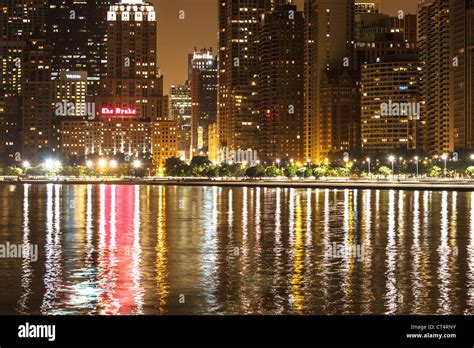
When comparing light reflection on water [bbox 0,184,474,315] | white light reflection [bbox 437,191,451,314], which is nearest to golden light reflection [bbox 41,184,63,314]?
light reflection on water [bbox 0,184,474,315]

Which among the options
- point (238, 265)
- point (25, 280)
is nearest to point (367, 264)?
point (238, 265)

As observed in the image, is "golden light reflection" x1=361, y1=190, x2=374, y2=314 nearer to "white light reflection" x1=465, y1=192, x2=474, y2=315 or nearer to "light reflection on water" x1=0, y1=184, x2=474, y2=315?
"light reflection on water" x1=0, y1=184, x2=474, y2=315

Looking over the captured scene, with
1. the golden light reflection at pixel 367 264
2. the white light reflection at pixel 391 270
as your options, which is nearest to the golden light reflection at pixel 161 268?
the golden light reflection at pixel 367 264

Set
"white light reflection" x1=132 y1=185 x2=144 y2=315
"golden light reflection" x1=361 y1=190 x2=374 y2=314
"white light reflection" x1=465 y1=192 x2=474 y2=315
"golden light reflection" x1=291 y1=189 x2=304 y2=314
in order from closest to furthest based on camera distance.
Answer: "white light reflection" x1=465 y1=192 x2=474 y2=315, "white light reflection" x1=132 y1=185 x2=144 y2=315, "golden light reflection" x1=361 y1=190 x2=374 y2=314, "golden light reflection" x1=291 y1=189 x2=304 y2=314

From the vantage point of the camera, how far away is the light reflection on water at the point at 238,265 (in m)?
Answer: 30.3

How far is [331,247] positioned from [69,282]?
58.4 ft

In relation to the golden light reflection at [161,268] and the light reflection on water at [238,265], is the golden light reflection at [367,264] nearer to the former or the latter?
the light reflection on water at [238,265]

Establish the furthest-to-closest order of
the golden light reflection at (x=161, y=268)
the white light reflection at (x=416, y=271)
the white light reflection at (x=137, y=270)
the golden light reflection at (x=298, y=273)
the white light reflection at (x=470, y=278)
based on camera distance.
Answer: the golden light reflection at (x=161, y=268) → the golden light reflection at (x=298, y=273) → the white light reflection at (x=416, y=271) → the white light reflection at (x=137, y=270) → the white light reflection at (x=470, y=278)

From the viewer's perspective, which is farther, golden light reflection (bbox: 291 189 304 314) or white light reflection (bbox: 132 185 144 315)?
golden light reflection (bbox: 291 189 304 314)

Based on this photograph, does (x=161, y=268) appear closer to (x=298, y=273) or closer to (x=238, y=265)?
(x=238, y=265)

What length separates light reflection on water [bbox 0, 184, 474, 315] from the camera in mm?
30281
